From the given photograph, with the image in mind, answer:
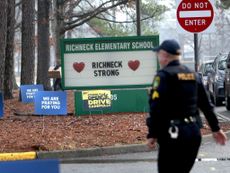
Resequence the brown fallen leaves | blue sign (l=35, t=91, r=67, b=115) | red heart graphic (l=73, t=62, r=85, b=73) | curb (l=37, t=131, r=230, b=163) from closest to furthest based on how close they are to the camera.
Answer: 1. curb (l=37, t=131, r=230, b=163)
2. the brown fallen leaves
3. blue sign (l=35, t=91, r=67, b=115)
4. red heart graphic (l=73, t=62, r=85, b=73)

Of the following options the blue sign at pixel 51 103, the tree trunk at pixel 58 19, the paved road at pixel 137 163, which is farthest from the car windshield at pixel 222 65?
the paved road at pixel 137 163

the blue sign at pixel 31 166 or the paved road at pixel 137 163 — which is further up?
the blue sign at pixel 31 166

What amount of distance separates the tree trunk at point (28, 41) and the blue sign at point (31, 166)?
2096cm

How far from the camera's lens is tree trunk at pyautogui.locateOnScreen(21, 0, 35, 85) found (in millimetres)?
26250

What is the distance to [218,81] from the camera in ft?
75.3

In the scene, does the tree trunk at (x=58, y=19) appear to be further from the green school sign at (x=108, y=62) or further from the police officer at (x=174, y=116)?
the police officer at (x=174, y=116)

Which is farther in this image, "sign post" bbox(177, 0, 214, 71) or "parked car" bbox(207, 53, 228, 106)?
"parked car" bbox(207, 53, 228, 106)

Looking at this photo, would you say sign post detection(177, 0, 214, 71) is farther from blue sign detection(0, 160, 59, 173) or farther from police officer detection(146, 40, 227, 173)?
blue sign detection(0, 160, 59, 173)

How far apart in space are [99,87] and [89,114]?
70 cm

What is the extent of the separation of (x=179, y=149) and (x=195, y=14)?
7.26 m

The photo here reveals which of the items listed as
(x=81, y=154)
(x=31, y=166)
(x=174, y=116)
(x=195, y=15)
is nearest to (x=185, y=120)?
(x=174, y=116)

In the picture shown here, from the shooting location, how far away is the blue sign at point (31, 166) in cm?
540

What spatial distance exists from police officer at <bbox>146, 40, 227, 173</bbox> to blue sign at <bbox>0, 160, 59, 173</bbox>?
3.43 feet

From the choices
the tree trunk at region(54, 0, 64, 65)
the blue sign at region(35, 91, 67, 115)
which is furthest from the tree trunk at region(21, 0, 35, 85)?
the blue sign at region(35, 91, 67, 115)
